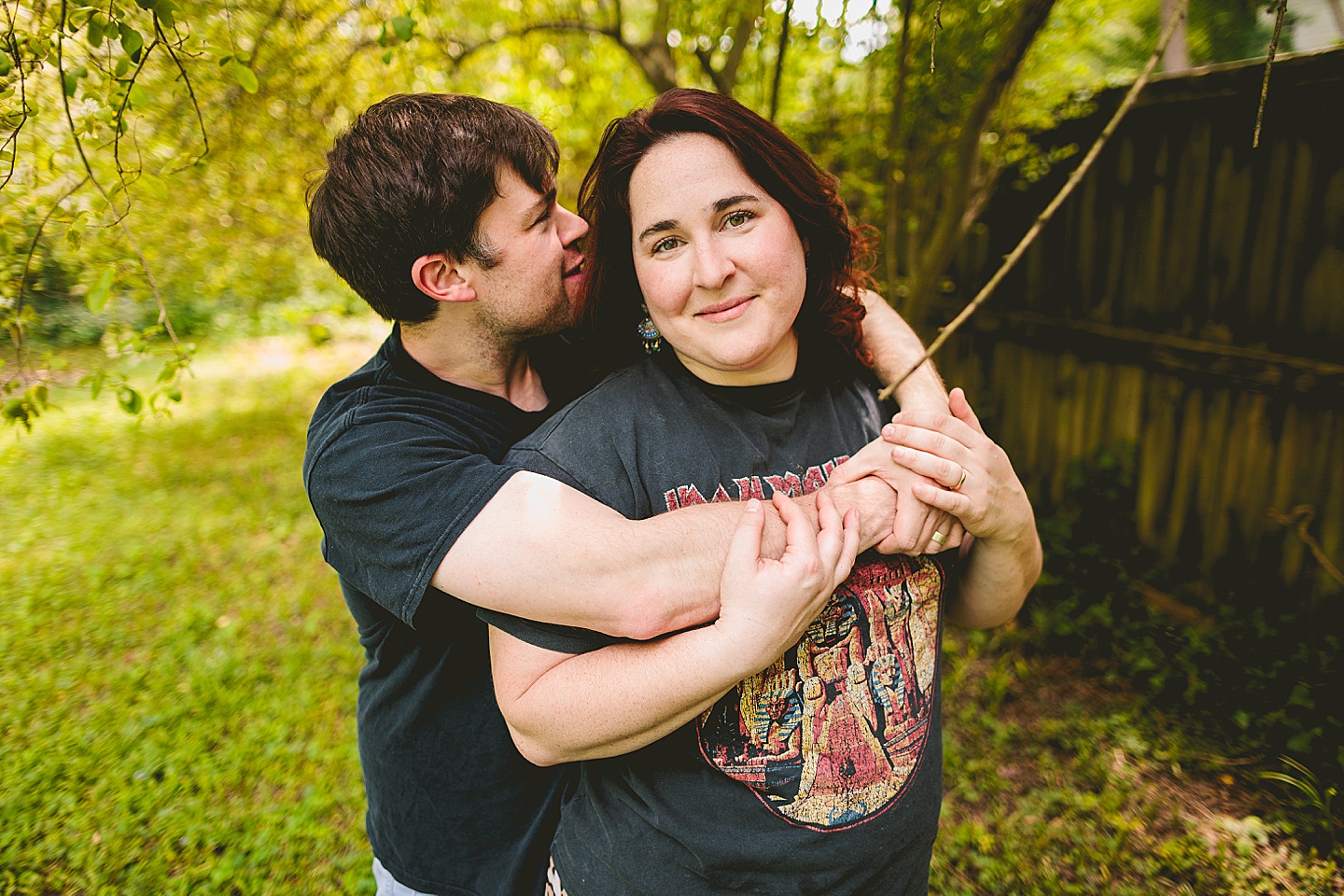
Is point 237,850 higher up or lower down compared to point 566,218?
lower down

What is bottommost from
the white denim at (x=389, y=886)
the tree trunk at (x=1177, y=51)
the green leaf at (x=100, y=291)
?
the white denim at (x=389, y=886)

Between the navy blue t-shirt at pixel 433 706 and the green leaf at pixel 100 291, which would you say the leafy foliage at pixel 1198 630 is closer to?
the navy blue t-shirt at pixel 433 706

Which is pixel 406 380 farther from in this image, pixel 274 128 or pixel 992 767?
pixel 274 128

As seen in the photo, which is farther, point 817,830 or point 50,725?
point 50,725

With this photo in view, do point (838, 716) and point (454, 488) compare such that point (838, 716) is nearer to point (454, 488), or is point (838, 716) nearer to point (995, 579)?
point (995, 579)

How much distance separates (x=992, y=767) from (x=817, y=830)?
96.7 inches

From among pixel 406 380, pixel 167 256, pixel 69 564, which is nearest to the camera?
pixel 406 380

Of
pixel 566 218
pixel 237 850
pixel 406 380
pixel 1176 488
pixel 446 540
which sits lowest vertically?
pixel 237 850

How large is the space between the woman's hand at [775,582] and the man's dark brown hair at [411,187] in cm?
92

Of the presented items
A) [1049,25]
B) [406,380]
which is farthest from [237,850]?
[1049,25]

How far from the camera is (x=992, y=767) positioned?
3.46 metres

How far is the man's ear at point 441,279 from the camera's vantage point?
1724mm

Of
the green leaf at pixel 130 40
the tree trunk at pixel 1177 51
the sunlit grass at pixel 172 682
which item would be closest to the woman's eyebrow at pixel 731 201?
the green leaf at pixel 130 40

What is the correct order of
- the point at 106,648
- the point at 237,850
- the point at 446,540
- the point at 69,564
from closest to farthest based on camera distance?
1. the point at 446,540
2. the point at 237,850
3. the point at 106,648
4. the point at 69,564
